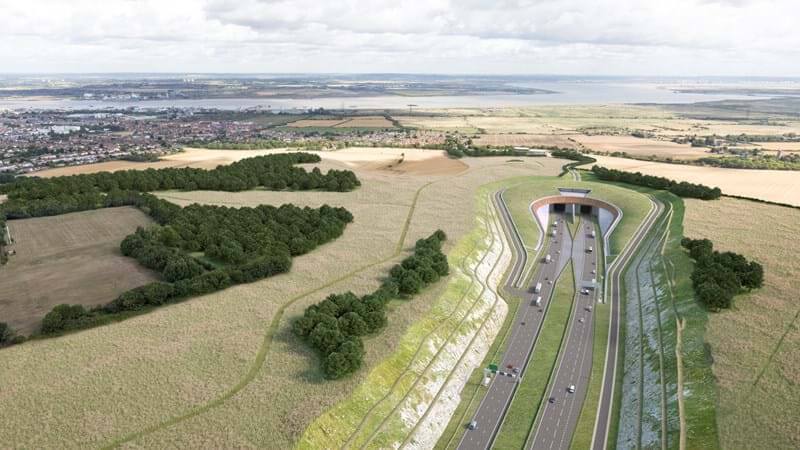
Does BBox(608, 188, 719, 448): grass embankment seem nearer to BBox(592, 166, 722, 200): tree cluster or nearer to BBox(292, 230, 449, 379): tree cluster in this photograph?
BBox(592, 166, 722, 200): tree cluster

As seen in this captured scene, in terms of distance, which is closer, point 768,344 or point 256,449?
point 256,449

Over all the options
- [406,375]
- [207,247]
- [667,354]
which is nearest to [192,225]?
[207,247]

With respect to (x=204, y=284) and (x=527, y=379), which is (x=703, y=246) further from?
(x=204, y=284)

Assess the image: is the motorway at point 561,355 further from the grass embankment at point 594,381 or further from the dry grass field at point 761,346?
the dry grass field at point 761,346

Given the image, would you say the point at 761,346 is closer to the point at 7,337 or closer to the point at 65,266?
the point at 7,337

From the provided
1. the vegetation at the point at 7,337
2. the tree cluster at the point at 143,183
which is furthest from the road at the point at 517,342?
the tree cluster at the point at 143,183

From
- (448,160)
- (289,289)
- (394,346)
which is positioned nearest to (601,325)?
(394,346)
